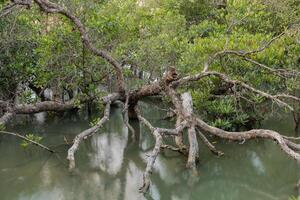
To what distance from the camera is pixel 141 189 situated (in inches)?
289

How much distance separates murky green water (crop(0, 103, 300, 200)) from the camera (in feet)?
25.1

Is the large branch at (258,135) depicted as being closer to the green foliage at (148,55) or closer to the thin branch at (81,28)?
the green foliage at (148,55)

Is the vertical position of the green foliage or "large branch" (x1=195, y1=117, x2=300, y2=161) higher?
the green foliage

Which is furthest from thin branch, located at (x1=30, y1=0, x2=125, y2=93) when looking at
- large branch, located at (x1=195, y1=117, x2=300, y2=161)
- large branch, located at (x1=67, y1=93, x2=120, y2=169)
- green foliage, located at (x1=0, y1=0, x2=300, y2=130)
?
large branch, located at (x1=195, y1=117, x2=300, y2=161)

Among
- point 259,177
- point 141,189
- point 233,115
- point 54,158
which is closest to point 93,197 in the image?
point 141,189

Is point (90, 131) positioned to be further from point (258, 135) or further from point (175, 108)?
point (258, 135)

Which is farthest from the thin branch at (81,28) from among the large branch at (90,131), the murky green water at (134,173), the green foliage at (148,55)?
the murky green water at (134,173)

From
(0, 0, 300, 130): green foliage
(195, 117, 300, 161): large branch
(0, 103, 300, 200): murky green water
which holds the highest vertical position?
(0, 0, 300, 130): green foliage

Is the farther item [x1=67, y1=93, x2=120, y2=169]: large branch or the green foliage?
the green foliage

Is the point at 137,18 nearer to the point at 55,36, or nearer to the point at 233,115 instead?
the point at 55,36

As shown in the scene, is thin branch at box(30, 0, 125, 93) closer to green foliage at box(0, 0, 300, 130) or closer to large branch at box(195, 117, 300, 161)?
green foliage at box(0, 0, 300, 130)

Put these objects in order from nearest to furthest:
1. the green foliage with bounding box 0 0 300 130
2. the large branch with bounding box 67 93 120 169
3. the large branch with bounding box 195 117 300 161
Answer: the large branch with bounding box 195 117 300 161, the large branch with bounding box 67 93 120 169, the green foliage with bounding box 0 0 300 130

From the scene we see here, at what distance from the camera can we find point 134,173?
8602 millimetres

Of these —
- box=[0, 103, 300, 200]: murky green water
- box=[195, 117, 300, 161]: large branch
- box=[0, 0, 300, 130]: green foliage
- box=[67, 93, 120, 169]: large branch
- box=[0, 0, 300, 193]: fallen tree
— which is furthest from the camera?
box=[0, 0, 300, 130]: green foliage
